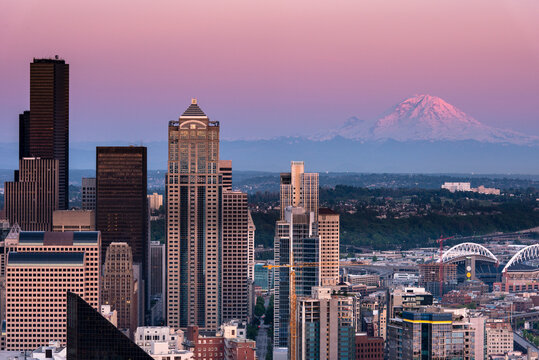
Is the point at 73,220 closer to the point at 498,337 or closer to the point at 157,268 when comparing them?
the point at 157,268

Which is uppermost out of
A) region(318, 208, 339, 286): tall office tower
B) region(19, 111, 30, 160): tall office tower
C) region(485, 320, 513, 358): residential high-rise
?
region(19, 111, 30, 160): tall office tower

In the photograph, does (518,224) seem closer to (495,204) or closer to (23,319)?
(495,204)

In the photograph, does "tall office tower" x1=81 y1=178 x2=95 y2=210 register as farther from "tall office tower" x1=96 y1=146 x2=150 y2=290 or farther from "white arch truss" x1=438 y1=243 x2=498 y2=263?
"white arch truss" x1=438 y1=243 x2=498 y2=263

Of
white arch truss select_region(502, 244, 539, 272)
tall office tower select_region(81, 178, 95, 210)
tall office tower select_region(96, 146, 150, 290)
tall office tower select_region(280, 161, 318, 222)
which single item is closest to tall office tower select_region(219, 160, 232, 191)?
tall office tower select_region(280, 161, 318, 222)

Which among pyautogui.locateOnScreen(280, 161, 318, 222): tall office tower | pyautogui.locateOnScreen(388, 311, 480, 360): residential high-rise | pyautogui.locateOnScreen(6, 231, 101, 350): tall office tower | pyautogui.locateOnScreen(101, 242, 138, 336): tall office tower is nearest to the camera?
pyautogui.locateOnScreen(388, 311, 480, 360): residential high-rise

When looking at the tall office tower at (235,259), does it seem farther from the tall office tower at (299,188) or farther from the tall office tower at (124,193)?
the tall office tower at (124,193)

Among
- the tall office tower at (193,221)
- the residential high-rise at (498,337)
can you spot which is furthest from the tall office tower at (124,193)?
the residential high-rise at (498,337)
